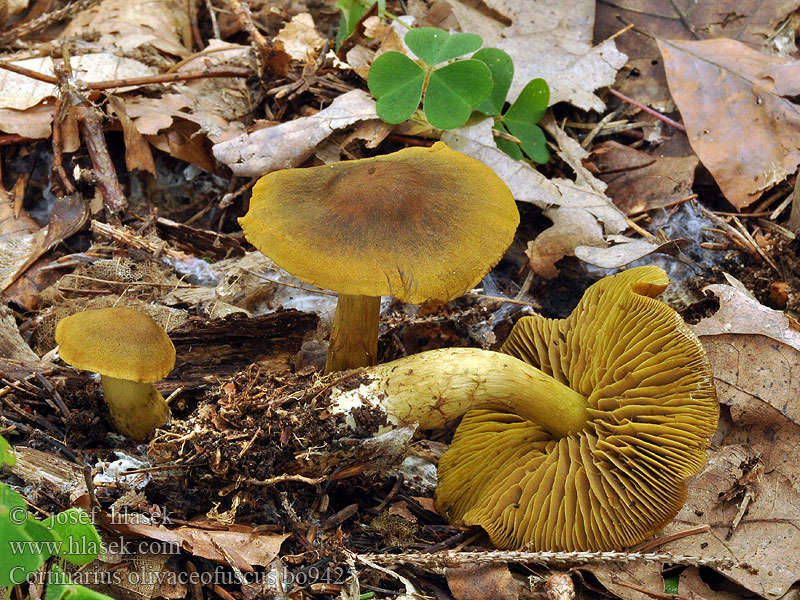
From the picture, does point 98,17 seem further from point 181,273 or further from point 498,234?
→ point 498,234

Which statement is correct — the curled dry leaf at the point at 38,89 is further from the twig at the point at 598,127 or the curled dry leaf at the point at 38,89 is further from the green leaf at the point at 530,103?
the twig at the point at 598,127

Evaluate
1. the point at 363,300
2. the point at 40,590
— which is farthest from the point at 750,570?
the point at 40,590

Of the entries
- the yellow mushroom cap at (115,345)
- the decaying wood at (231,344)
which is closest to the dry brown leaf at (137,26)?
the decaying wood at (231,344)

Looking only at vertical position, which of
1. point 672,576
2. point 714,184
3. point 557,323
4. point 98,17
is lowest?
point 672,576

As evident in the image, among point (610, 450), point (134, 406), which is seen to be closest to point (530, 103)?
point (610, 450)

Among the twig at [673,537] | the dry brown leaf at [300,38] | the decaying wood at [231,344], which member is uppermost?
the dry brown leaf at [300,38]

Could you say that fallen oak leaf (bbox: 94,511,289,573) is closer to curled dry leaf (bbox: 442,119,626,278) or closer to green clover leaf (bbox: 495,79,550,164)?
curled dry leaf (bbox: 442,119,626,278)

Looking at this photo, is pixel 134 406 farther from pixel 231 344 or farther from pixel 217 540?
pixel 217 540
